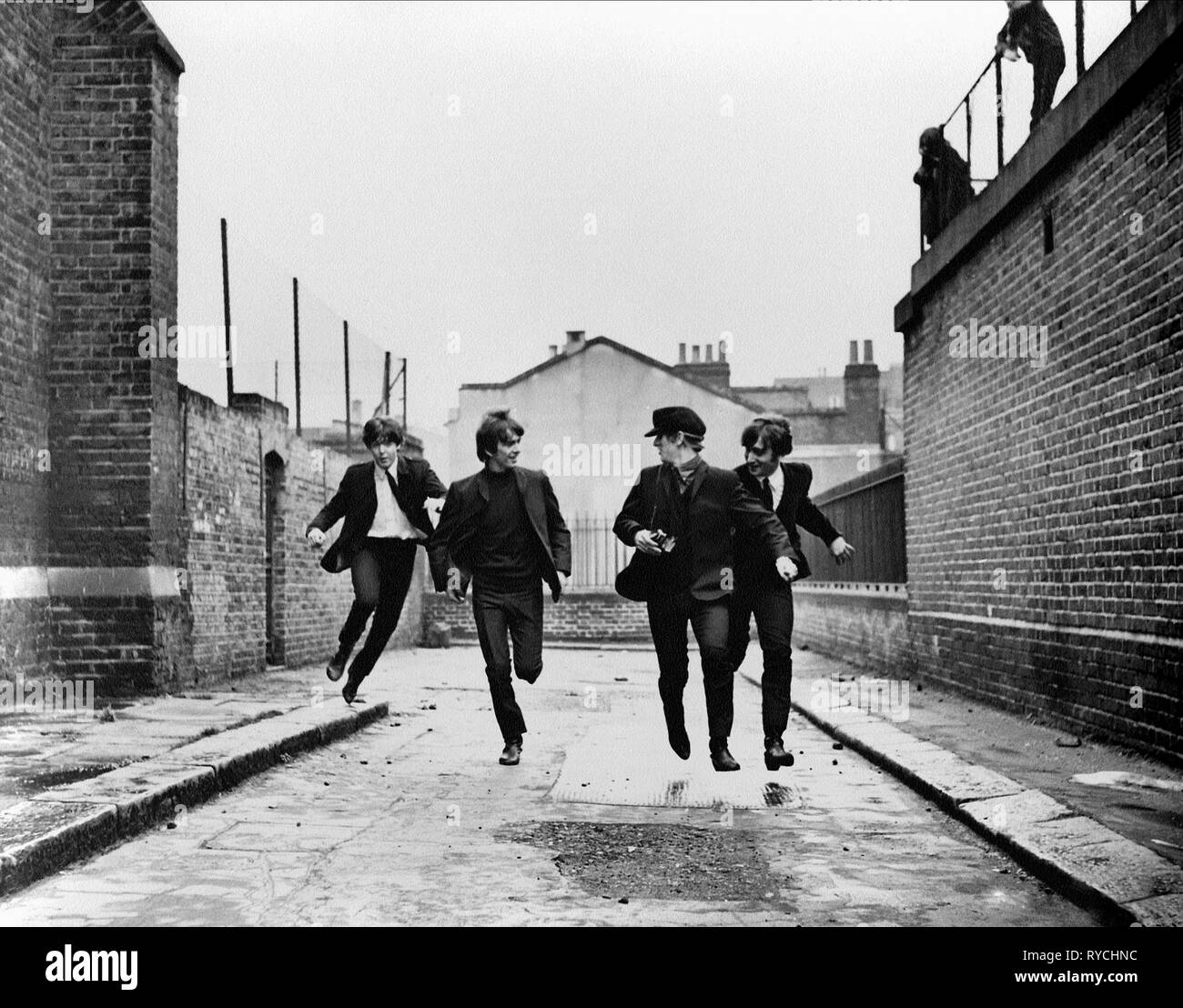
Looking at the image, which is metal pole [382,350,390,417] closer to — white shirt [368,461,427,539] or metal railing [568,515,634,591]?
metal railing [568,515,634,591]

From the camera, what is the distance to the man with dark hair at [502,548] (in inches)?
264

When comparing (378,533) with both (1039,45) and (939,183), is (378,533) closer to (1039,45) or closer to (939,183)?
(1039,45)

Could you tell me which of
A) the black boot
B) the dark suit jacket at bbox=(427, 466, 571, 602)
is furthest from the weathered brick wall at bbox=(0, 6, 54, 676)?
the black boot

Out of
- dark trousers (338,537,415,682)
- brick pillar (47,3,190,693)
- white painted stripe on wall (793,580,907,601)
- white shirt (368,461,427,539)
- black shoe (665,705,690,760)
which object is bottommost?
black shoe (665,705,690,760)

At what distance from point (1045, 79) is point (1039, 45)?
270 millimetres

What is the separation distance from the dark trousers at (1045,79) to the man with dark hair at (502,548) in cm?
534

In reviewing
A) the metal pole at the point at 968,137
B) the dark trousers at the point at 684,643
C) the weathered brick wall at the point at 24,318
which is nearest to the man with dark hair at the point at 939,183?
the metal pole at the point at 968,137

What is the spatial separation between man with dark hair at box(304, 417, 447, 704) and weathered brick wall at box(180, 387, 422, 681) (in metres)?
4.75

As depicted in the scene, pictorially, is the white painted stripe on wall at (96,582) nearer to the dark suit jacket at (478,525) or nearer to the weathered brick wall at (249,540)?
the weathered brick wall at (249,540)

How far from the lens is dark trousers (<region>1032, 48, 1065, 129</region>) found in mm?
9500

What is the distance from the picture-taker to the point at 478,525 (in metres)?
6.91

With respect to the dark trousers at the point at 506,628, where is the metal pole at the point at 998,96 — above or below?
above
